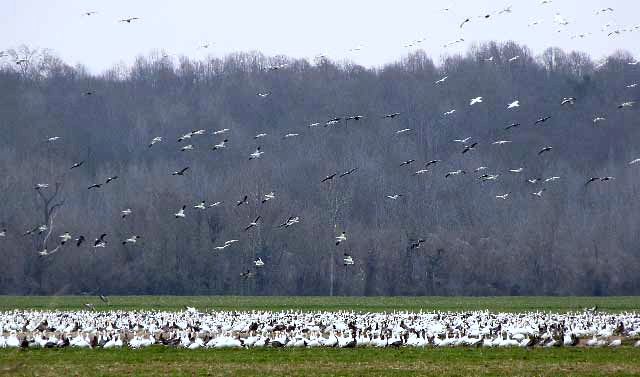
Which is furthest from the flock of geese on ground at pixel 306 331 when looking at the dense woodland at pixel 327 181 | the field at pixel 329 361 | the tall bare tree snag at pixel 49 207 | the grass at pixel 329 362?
the tall bare tree snag at pixel 49 207

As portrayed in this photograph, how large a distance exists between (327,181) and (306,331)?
180ft

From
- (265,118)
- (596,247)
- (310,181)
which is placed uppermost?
(265,118)

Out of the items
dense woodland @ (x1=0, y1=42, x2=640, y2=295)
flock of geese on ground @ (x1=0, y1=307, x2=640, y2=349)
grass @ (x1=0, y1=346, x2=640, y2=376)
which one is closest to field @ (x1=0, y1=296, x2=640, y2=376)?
grass @ (x1=0, y1=346, x2=640, y2=376)

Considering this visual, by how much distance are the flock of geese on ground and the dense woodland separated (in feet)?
50.2

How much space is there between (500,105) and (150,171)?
3485 cm

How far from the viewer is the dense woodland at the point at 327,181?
7600cm

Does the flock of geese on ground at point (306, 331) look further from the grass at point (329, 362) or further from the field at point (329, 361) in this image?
the grass at point (329, 362)

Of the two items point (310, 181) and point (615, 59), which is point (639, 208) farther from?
point (615, 59)

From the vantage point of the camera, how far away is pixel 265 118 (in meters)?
119

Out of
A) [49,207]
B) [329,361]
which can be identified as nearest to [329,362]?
[329,361]

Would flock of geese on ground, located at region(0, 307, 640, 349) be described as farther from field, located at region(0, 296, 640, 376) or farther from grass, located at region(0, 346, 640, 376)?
grass, located at region(0, 346, 640, 376)

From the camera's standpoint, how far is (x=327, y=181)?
89375mm

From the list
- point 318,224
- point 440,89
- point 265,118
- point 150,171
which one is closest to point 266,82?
point 265,118

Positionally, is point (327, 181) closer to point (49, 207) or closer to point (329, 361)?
point (49, 207)
